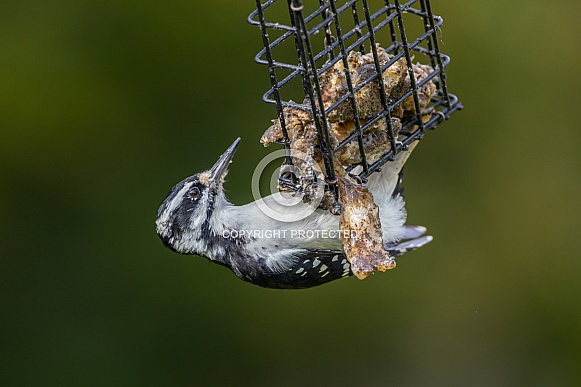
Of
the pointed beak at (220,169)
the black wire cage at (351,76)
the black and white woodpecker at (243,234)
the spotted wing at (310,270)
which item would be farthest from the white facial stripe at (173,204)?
the black wire cage at (351,76)

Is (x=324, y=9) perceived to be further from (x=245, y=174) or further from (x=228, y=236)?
(x=245, y=174)

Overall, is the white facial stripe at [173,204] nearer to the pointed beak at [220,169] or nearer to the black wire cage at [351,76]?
the pointed beak at [220,169]

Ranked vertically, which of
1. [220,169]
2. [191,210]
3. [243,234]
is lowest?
[243,234]

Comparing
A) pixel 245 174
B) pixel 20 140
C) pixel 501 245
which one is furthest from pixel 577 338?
pixel 20 140

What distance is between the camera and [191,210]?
336cm

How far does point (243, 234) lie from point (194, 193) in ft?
0.94

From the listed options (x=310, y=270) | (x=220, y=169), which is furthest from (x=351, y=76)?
(x=310, y=270)

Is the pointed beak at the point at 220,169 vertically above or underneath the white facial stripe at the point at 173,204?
above

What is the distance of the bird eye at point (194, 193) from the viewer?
11.0 ft

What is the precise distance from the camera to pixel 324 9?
270cm

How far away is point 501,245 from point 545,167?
61 centimetres

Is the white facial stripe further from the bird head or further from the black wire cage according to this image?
the black wire cage

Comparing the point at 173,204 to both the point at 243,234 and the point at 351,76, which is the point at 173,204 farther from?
the point at 351,76

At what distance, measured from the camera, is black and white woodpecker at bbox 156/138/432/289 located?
334cm
